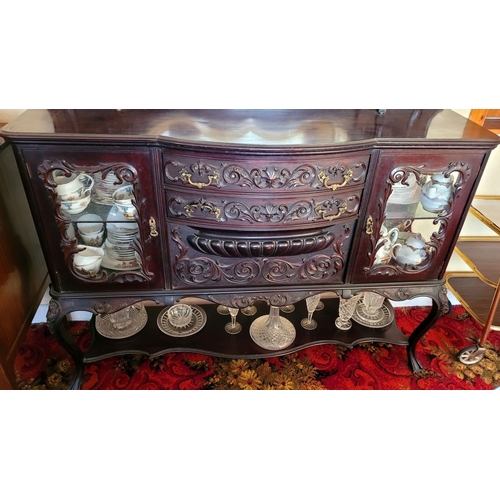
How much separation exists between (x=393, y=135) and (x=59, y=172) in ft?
2.64

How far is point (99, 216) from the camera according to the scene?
974 mm

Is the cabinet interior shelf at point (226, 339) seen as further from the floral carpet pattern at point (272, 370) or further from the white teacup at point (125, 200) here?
the white teacup at point (125, 200)

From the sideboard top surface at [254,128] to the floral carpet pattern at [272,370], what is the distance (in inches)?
34.3

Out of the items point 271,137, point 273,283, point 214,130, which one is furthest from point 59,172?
point 273,283

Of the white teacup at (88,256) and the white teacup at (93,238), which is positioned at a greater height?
the white teacup at (93,238)

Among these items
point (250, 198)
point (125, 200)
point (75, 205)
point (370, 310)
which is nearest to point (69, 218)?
point (75, 205)

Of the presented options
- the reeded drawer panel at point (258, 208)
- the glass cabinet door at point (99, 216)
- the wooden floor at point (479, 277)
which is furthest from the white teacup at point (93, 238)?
the wooden floor at point (479, 277)

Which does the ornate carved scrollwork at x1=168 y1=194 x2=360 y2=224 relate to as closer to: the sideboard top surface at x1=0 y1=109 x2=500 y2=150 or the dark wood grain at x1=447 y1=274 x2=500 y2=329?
the sideboard top surface at x1=0 y1=109 x2=500 y2=150

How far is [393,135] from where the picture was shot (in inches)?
36.2

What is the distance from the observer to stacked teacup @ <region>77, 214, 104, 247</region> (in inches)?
38.3

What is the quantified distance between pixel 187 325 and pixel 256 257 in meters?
0.54

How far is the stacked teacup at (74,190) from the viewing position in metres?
0.90

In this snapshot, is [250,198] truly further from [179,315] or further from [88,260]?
[179,315]

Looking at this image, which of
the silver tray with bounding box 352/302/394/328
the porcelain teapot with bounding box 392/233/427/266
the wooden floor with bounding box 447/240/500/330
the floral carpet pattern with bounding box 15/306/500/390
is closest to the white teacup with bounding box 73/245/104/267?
the floral carpet pattern with bounding box 15/306/500/390
